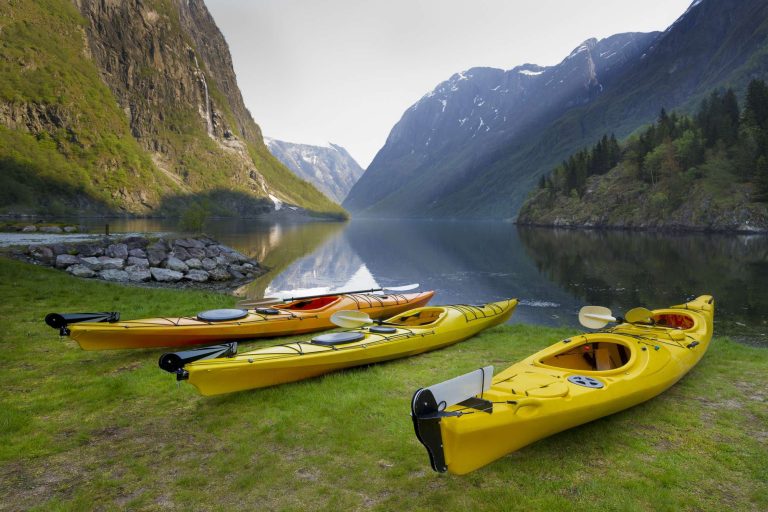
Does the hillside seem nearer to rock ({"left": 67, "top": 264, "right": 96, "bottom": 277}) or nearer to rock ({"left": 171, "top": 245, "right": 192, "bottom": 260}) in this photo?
rock ({"left": 171, "top": 245, "right": 192, "bottom": 260})

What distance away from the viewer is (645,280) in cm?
2512

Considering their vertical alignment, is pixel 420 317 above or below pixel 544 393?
below

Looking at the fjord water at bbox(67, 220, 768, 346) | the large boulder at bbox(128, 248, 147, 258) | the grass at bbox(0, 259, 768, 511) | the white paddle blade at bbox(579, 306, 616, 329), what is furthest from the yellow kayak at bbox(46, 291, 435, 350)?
the large boulder at bbox(128, 248, 147, 258)

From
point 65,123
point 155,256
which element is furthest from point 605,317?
point 65,123

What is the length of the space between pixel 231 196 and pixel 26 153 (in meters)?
65.6

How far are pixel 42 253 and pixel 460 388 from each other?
80.0 ft

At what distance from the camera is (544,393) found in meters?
5.26

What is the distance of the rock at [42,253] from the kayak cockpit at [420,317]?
64.7 feet

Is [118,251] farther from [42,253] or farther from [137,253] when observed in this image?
[42,253]

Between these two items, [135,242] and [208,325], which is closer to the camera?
[208,325]

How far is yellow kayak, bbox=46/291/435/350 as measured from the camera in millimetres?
8357

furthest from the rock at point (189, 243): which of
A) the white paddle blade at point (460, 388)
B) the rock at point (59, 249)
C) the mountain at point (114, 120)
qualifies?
the mountain at point (114, 120)

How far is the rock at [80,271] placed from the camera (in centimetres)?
1989

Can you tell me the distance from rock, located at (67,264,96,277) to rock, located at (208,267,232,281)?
19.8 feet
